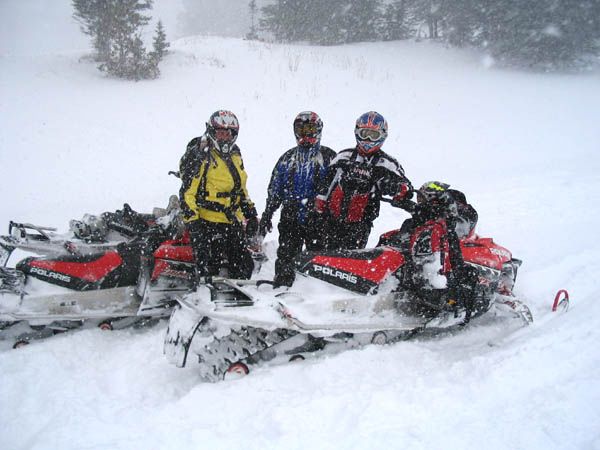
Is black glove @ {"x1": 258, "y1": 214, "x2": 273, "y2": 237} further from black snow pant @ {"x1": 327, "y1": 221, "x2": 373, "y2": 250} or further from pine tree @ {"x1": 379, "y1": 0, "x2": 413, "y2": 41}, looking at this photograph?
pine tree @ {"x1": 379, "y1": 0, "x2": 413, "y2": 41}

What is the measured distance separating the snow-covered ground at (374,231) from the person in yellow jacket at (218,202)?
0.96m

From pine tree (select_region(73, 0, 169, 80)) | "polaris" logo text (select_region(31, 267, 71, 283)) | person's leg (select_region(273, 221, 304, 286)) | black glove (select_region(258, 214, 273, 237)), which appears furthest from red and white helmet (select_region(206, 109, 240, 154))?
pine tree (select_region(73, 0, 169, 80))

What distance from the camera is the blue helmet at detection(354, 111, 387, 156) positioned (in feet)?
12.7

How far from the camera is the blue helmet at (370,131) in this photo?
388cm

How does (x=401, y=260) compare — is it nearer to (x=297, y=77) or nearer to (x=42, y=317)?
(x=42, y=317)

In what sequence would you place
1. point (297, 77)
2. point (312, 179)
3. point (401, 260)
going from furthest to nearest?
point (297, 77), point (312, 179), point (401, 260)

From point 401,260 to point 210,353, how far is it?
5.99 feet

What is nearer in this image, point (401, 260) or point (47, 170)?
point (401, 260)

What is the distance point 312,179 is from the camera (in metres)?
4.21

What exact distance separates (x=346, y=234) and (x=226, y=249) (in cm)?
129

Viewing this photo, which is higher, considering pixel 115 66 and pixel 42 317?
pixel 115 66

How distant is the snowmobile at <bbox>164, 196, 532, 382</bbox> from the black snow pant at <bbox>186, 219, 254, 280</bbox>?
27.3 inches

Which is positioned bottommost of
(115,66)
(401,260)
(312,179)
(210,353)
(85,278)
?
(210,353)

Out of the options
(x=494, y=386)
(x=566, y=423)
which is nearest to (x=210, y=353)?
(x=494, y=386)
